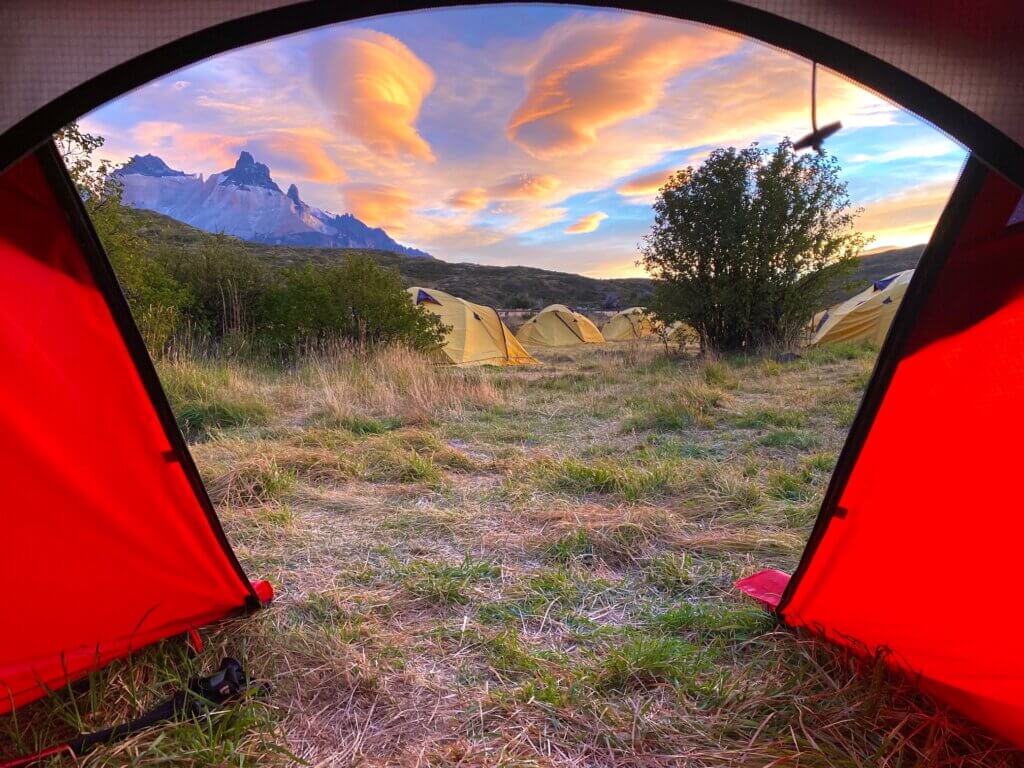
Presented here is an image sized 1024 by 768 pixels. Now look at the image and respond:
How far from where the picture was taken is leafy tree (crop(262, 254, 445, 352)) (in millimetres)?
9672

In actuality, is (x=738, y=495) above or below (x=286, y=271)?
below

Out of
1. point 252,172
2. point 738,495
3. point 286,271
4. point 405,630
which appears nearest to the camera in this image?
point 405,630

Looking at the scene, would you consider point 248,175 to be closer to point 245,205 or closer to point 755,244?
point 245,205

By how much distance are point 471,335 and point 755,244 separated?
6.52 meters

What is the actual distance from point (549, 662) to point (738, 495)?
207cm

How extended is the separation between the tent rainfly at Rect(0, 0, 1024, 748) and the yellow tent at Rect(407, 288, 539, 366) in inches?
404

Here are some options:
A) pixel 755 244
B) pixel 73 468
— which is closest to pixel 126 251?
pixel 73 468

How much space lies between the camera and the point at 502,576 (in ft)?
8.25

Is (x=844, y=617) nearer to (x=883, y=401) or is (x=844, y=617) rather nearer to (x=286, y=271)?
(x=883, y=401)

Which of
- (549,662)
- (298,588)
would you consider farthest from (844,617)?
(298,588)

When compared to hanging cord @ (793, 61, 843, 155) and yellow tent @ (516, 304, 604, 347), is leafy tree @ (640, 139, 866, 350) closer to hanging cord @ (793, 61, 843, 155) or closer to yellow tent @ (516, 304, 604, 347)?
yellow tent @ (516, 304, 604, 347)

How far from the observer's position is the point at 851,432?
1603mm

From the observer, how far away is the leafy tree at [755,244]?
34.9 ft

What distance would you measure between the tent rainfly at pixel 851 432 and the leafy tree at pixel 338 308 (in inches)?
312
